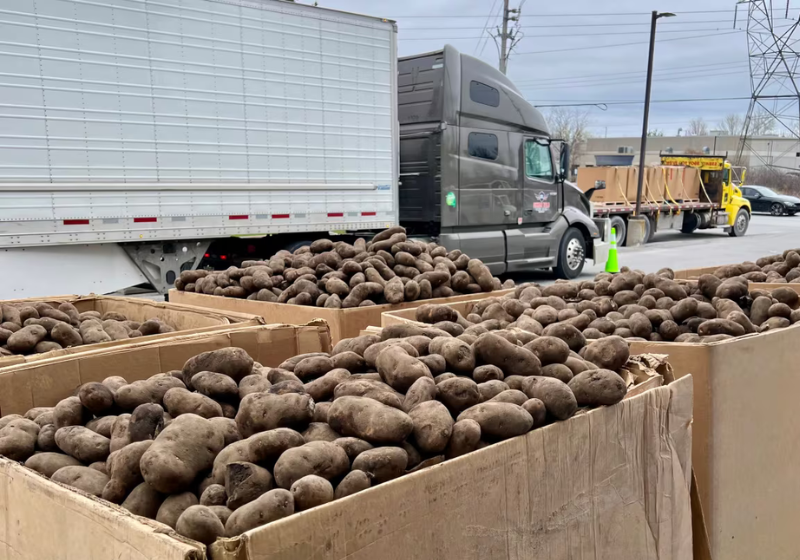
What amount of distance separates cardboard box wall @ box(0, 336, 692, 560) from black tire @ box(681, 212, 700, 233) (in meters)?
25.8

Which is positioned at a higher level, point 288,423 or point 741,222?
point 288,423

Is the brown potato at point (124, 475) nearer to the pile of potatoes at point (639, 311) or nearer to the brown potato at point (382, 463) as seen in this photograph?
the brown potato at point (382, 463)

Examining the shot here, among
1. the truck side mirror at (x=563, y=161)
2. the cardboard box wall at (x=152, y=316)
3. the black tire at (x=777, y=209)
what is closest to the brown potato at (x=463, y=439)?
the cardboard box wall at (x=152, y=316)

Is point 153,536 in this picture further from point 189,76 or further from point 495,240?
point 495,240

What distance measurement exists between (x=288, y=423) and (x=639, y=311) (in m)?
2.25

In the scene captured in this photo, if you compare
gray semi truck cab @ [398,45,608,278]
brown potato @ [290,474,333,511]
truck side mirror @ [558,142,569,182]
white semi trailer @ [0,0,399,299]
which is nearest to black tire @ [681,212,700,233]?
truck side mirror @ [558,142,569,182]

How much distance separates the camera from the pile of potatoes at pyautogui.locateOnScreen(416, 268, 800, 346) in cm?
315

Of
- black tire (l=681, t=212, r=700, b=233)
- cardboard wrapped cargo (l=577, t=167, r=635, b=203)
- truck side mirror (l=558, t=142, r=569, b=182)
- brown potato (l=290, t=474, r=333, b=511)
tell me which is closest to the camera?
brown potato (l=290, t=474, r=333, b=511)

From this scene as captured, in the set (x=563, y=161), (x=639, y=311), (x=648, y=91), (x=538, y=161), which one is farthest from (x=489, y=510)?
(x=648, y=91)

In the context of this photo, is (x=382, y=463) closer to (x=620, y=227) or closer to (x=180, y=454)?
(x=180, y=454)

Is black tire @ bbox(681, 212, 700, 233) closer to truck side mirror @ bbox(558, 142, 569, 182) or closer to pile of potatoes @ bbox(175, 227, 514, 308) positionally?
truck side mirror @ bbox(558, 142, 569, 182)

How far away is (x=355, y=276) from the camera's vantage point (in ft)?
14.9

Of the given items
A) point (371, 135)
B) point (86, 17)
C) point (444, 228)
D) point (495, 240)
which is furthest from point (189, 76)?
point (495, 240)

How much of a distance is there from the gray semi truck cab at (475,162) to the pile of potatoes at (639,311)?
293 inches
